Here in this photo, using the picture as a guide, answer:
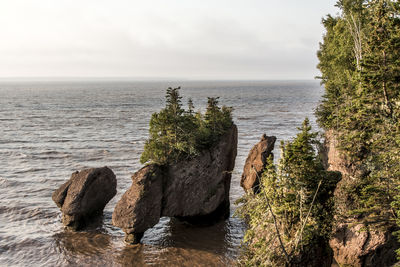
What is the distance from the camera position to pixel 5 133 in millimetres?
58781

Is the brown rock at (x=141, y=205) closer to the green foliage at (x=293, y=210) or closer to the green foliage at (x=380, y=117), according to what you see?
the green foliage at (x=293, y=210)

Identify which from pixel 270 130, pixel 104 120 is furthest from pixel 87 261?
pixel 104 120

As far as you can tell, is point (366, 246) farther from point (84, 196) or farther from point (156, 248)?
point (84, 196)

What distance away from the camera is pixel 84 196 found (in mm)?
23531

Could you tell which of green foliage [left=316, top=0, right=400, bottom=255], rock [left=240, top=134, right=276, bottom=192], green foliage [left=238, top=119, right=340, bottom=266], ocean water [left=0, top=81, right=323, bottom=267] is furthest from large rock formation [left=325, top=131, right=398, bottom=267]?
rock [left=240, top=134, right=276, bottom=192]

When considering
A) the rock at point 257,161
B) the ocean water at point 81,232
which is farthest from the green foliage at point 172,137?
the rock at point 257,161

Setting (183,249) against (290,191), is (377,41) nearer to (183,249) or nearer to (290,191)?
(290,191)

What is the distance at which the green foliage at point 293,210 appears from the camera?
13.4m

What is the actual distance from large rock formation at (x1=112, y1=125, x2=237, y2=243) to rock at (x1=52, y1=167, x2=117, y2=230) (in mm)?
3722

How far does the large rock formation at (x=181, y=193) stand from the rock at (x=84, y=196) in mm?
3722

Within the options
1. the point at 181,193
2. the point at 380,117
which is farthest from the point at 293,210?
the point at 181,193

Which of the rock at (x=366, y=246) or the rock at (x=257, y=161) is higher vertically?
the rock at (x=257, y=161)

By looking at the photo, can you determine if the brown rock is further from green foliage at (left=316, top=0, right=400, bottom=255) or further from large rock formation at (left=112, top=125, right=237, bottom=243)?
green foliage at (left=316, top=0, right=400, bottom=255)

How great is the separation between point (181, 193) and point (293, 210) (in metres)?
10.3
